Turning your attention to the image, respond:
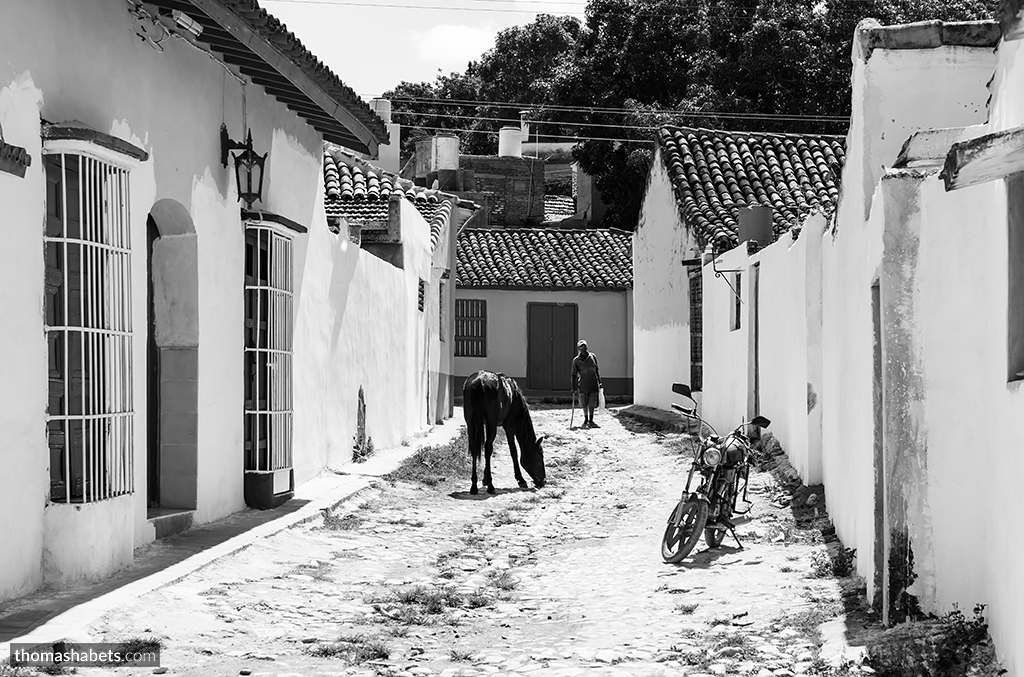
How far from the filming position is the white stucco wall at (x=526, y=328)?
2994cm

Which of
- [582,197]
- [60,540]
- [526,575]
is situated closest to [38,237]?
[60,540]

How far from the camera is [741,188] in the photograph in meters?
21.3

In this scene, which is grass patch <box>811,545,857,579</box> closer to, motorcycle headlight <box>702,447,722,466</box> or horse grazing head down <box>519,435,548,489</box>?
motorcycle headlight <box>702,447,722,466</box>

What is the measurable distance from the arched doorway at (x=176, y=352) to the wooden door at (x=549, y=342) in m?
21.1

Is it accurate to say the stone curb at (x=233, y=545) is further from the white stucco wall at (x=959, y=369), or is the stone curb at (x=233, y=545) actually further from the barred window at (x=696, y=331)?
the barred window at (x=696, y=331)

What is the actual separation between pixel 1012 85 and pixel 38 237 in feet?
15.8

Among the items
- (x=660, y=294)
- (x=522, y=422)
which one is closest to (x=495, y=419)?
(x=522, y=422)

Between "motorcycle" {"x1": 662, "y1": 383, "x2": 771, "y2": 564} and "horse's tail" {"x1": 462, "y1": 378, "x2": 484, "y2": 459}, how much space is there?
3.83 meters

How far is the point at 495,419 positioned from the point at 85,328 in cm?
641

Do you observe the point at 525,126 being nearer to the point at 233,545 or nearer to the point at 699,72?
the point at 699,72

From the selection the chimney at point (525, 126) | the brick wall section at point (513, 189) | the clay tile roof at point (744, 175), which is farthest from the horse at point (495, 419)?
the chimney at point (525, 126)

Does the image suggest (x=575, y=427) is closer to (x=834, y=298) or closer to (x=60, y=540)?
(x=834, y=298)

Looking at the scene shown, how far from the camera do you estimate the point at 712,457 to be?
8852 millimetres

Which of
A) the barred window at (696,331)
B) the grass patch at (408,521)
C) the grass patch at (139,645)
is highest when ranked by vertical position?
the barred window at (696,331)
